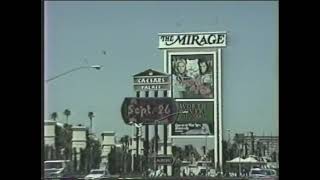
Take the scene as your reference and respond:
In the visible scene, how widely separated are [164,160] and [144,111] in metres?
3.61

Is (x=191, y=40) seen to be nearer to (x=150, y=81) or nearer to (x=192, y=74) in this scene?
(x=192, y=74)

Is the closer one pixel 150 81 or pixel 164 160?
pixel 164 160

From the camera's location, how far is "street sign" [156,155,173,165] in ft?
140

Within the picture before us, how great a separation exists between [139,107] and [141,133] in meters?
1.82

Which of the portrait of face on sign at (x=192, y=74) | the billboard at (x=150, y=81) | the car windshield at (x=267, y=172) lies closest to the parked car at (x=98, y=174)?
the billboard at (x=150, y=81)

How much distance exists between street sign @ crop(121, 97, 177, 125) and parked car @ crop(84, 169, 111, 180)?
18.9 feet

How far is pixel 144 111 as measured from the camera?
147 feet

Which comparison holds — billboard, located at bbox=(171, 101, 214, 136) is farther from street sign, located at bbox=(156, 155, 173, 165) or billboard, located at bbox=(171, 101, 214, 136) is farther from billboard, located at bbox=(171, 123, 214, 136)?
street sign, located at bbox=(156, 155, 173, 165)

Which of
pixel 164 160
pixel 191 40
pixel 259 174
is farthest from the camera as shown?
pixel 191 40

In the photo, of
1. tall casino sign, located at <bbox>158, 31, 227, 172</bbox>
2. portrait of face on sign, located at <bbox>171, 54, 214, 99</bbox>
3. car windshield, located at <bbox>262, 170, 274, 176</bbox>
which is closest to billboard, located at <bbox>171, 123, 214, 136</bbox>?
tall casino sign, located at <bbox>158, 31, 227, 172</bbox>

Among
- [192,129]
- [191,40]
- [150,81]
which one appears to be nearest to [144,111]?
[150,81]

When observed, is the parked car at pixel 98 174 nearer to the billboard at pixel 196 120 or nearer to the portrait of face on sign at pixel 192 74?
the billboard at pixel 196 120

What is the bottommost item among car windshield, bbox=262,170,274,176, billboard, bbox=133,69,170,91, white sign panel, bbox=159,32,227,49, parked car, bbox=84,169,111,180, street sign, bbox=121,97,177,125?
parked car, bbox=84,169,111,180

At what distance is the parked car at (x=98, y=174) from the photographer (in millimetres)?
34875
